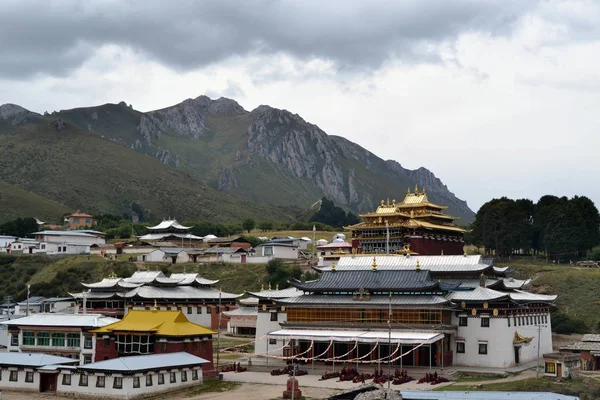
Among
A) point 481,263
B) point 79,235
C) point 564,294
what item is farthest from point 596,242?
point 79,235

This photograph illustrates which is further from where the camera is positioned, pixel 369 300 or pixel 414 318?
pixel 369 300

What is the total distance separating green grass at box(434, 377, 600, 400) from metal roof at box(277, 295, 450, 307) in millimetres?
11350

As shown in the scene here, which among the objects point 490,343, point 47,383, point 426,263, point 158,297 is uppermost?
point 426,263

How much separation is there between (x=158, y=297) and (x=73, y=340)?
26.9m

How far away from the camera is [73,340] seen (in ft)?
226

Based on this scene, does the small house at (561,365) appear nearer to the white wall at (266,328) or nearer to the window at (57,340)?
the white wall at (266,328)

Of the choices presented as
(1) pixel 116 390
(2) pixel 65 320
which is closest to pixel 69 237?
(2) pixel 65 320

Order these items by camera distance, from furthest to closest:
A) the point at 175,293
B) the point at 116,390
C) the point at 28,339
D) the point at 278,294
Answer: the point at 175,293, the point at 278,294, the point at 28,339, the point at 116,390

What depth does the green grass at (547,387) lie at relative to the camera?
5366cm

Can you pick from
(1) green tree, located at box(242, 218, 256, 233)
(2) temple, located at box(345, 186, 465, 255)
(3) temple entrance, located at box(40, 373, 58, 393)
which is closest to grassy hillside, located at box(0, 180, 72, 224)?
(1) green tree, located at box(242, 218, 256, 233)

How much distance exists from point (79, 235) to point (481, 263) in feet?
299

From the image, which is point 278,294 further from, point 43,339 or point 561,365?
point 561,365

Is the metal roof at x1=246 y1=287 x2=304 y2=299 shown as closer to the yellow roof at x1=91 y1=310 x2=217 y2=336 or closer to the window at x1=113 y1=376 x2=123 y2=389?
the yellow roof at x1=91 y1=310 x2=217 y2=336

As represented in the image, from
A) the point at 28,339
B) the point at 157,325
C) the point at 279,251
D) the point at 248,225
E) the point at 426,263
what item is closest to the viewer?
the point at 157,325
